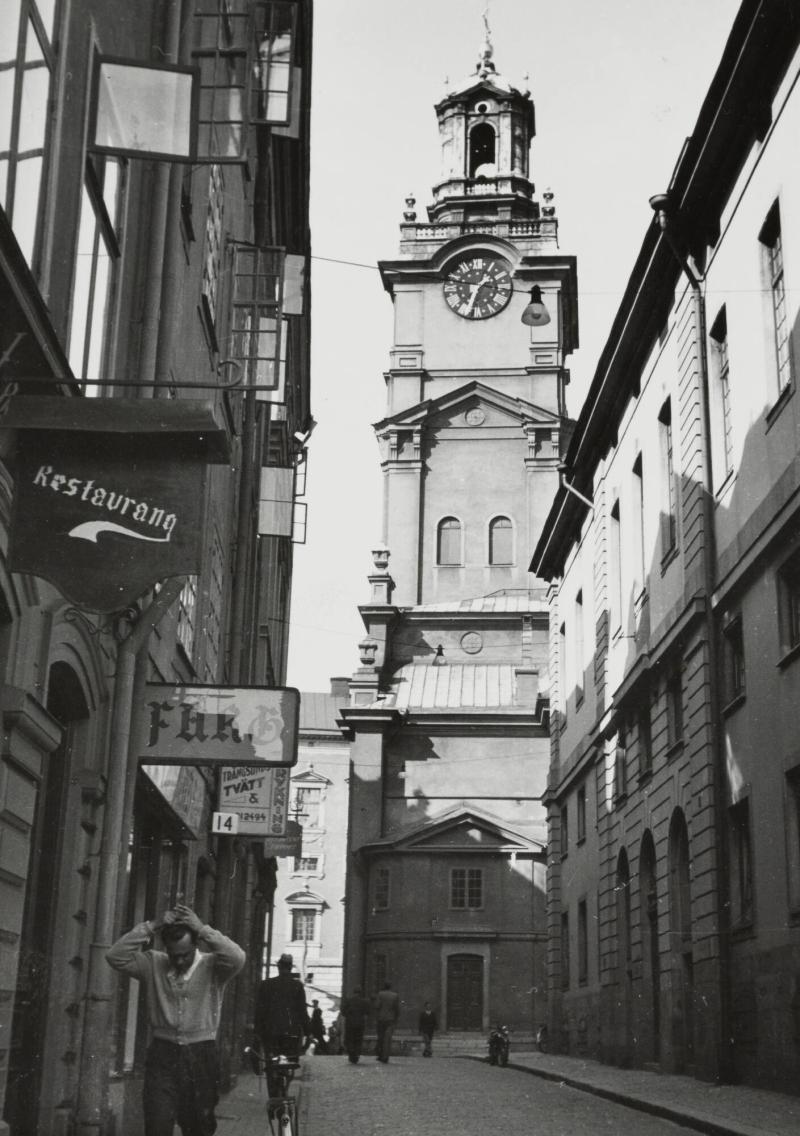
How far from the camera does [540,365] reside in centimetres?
5700

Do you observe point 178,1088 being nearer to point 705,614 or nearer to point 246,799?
point 246,799

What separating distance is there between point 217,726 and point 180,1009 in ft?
14.2

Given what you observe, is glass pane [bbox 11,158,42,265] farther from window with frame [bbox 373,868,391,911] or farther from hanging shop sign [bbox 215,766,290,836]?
window with frame [bbox 373,868,391,911]

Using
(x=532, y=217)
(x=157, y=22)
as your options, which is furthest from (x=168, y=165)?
(x=532, y=217)

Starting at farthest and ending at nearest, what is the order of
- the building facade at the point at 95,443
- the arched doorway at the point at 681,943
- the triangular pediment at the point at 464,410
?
the triangular pediment at the point at 464,410
the arched doorway at the point at 681,943
the building facade at the point at 95,443

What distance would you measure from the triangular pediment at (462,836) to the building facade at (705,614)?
1791 centimetres

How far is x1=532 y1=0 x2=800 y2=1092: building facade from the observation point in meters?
17.9

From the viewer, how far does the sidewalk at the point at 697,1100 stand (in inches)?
529

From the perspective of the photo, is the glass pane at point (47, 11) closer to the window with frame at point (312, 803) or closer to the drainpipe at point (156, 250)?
the drainpipe at point (156, 250)

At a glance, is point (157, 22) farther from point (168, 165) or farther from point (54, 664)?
point (54, 664)

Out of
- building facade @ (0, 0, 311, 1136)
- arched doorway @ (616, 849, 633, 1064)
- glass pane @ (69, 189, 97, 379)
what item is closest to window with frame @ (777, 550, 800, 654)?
building facade @ (0, 0, 311, 1136)

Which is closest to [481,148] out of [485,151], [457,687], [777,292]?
[485,151]

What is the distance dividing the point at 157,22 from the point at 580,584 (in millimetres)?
23769

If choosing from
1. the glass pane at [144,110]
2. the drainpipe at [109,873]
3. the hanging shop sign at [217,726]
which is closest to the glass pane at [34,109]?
the glass pane at [144,110]
